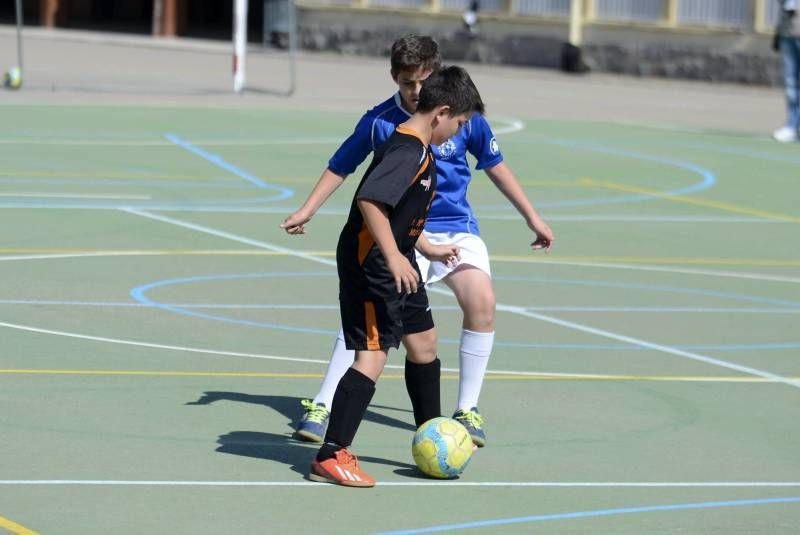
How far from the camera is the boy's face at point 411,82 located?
7.73 meters

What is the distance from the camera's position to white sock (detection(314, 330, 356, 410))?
8180 mm

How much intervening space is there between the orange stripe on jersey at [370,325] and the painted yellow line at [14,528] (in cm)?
166

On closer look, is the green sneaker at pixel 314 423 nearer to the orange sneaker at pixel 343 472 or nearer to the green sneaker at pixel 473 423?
the green sneaker at pixel 473 423

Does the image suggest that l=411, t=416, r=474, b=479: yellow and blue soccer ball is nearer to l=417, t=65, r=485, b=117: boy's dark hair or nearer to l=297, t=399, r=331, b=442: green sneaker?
l=297, t=399, r=331, b=442: green sneaker

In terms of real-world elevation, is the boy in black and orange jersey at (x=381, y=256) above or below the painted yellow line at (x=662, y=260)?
above

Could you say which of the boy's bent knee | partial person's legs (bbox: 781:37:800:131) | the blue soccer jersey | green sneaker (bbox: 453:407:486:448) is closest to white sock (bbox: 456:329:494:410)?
green sneaker (bbox: 453:407:486:448)

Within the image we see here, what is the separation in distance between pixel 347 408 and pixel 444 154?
1449 mm

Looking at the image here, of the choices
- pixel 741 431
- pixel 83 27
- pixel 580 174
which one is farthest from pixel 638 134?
pixel 83 27

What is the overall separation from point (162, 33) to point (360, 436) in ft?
126

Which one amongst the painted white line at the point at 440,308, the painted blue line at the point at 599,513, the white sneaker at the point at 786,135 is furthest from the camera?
the white sneaker at the point at 786,135

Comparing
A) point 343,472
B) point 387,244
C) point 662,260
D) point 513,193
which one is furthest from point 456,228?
point 662,260

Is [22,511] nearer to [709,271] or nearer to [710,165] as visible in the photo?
[709,271]

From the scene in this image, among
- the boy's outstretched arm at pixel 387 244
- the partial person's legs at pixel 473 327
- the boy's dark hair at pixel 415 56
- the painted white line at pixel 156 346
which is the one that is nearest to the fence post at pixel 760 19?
the painted white line at pixel 156 346

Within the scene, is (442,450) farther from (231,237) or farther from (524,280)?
(231,237)
